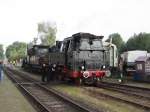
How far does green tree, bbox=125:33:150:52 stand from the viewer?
79.2 m

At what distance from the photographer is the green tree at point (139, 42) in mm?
79188

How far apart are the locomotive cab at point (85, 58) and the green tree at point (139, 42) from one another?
5463 cm

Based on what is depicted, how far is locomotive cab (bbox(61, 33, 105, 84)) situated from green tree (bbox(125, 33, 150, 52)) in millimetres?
54633

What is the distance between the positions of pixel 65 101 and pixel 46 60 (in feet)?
50.0

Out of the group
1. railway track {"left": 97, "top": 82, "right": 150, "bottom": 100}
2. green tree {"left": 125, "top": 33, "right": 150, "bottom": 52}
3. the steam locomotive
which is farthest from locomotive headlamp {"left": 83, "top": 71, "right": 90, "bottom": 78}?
green tree {"left": 125, "top": 33, "right": 150, "bottom": 52}

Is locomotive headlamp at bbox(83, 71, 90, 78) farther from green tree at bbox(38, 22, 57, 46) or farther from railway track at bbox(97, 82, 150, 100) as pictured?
green tree at bbox(38, 22, 57, 46)

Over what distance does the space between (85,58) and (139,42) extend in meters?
58.8

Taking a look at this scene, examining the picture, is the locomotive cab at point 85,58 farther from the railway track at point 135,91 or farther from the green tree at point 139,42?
the green tree at point 139,42

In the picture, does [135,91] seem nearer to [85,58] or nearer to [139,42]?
[85,58]

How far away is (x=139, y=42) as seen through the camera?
81188mm

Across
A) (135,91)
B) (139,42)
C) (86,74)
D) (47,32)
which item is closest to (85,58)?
(86,74)

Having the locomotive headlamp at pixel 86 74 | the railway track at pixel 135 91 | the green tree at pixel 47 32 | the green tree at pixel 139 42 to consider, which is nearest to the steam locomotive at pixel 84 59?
the locomotive headlamp at pixel 86 74

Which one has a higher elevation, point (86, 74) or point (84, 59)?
point (84, 59)

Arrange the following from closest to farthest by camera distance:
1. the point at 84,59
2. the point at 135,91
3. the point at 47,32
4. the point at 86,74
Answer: the point at 135,91 < the point at 86,74 < the point at 84,59 < the point at 47,32
